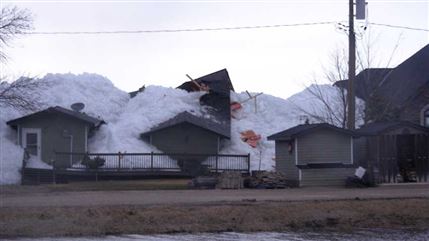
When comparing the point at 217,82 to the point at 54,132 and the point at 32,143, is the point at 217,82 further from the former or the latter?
the point at 32,143

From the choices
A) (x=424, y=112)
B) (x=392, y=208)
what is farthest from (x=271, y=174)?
(x=424, y=112)

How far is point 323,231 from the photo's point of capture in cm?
1525

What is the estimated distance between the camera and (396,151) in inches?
1252

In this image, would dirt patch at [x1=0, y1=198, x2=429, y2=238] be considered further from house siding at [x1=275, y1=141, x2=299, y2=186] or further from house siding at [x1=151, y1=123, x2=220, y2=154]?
house siding at [x1=151, y1=123, x2=220, y2=154]

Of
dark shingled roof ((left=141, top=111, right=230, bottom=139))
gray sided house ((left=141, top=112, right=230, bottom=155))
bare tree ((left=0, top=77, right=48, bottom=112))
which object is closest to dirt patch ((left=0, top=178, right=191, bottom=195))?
bare tree ((left=0, top=77, right=48, bottom=112))

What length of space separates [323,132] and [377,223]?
13.9 m

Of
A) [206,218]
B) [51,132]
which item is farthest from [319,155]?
[51,132]

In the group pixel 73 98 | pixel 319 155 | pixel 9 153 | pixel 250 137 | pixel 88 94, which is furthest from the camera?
pixel 88 94

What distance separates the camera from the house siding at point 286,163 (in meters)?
30.1

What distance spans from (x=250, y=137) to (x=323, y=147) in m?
16.3

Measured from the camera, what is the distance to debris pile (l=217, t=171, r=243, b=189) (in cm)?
2847

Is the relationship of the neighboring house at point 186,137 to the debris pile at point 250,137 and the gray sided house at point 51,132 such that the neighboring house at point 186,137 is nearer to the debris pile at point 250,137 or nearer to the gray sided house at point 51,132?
the gray sided house at point 51,132

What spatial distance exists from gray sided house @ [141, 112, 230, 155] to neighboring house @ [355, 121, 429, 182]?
10908mm

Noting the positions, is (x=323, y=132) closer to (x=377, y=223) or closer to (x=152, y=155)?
(x=152, y=155)
